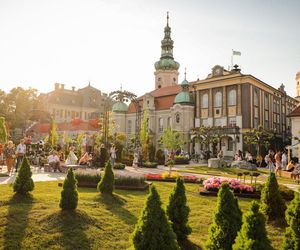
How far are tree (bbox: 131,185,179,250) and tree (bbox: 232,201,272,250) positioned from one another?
1.15 meters

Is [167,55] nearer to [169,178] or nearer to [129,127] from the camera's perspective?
[129,127]

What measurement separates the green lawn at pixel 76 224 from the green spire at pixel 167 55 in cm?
6080

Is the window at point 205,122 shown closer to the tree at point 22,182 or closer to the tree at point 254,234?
the tree at point 22,182

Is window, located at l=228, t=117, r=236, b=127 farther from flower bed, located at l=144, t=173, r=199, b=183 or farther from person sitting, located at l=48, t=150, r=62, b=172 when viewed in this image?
person sitting, located at l=48, t=150, r=62, b=172

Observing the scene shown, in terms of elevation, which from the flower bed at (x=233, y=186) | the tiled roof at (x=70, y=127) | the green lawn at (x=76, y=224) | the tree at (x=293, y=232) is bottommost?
the green lawn at (x=76, y=224)

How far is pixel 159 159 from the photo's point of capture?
3347 centimetres

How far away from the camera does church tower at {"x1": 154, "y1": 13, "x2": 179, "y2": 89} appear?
6925 centimetres

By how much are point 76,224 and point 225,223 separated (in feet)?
13.1

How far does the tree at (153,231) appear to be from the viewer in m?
4.97

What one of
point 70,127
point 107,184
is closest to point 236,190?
point 107,184

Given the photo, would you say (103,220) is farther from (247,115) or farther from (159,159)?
(247,115)

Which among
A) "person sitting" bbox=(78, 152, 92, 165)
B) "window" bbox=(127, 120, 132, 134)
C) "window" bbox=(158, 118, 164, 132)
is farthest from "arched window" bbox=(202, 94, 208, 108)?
"person sitting" bbox=(78, 152, 92, 165)

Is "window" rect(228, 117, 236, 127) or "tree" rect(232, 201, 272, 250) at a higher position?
"window" rect(228, 117, 236, 127)

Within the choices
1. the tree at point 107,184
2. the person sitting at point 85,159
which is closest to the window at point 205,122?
the person sitting at point 85,159
